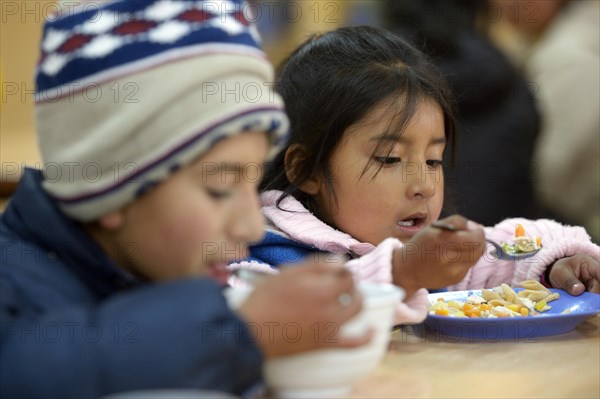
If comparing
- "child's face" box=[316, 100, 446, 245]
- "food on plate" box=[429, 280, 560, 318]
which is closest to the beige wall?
"child's face" box=[316, 100, 446, 245]

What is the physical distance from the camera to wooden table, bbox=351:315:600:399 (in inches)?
38.1

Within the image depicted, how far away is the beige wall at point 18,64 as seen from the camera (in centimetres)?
452

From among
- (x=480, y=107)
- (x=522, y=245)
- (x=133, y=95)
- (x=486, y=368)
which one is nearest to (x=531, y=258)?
(x=522, y=245)

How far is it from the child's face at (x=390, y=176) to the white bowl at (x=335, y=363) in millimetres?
672

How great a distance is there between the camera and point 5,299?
881 mm

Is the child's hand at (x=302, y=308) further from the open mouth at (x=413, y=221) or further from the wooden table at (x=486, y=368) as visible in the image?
the open mouth at (x=413, y=221)

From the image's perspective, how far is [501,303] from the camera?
1.34 m

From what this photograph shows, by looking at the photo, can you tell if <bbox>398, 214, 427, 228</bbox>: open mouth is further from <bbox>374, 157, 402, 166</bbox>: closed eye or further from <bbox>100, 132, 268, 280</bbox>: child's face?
<bbox>100, 132, 268, 280</bbox>: child's face

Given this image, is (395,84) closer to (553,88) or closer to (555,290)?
(555,290)

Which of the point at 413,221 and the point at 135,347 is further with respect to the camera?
the point at 413,221

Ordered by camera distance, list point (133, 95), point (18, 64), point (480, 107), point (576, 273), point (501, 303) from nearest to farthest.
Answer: point (133, 95) < point (501, 303) < point (576, 273) < point (480, 107) < point (18, 64)

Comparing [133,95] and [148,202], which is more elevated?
[133,95]

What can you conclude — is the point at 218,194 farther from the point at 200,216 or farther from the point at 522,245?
the point at 522,245

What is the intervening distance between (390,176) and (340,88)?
6.9 inches
